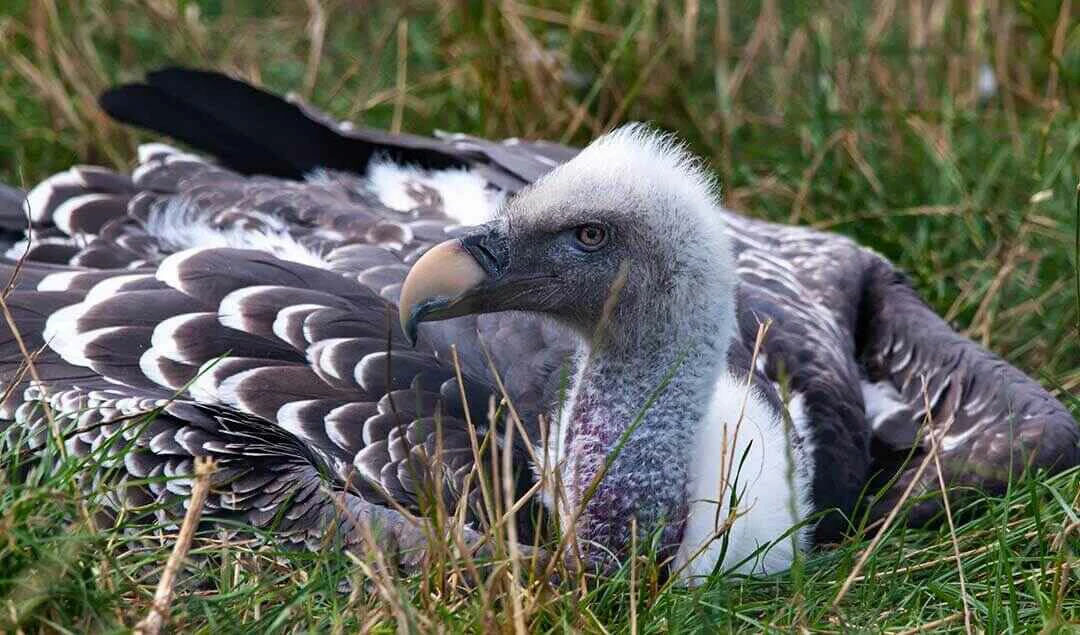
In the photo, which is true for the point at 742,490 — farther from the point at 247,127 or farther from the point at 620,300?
the point at 247,127

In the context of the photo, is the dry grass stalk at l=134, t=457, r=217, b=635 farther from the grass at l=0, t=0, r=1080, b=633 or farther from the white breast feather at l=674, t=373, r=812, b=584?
the grass at l=0, t=0, r=1080, b=633

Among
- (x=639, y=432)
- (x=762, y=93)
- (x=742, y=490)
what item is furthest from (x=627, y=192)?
(x=762, y=93)

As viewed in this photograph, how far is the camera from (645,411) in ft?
12.2

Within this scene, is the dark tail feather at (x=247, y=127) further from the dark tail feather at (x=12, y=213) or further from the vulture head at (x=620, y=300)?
the vulture head at (x=620, y=300)

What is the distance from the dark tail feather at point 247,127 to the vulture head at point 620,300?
1.75 meters

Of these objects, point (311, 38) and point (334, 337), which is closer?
point (334, 337)

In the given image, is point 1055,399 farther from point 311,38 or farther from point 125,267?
point 311,38

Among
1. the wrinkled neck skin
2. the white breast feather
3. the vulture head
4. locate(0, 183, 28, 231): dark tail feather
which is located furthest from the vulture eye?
locate(0, 183, 28, 231): dark tail feather

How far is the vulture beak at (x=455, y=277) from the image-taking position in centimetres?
374

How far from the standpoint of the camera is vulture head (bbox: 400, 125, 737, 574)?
3795 mm

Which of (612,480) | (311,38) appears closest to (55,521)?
(612,480)

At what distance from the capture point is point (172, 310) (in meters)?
4.26

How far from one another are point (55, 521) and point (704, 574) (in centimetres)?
145

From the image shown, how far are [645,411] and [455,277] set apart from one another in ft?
1.78
